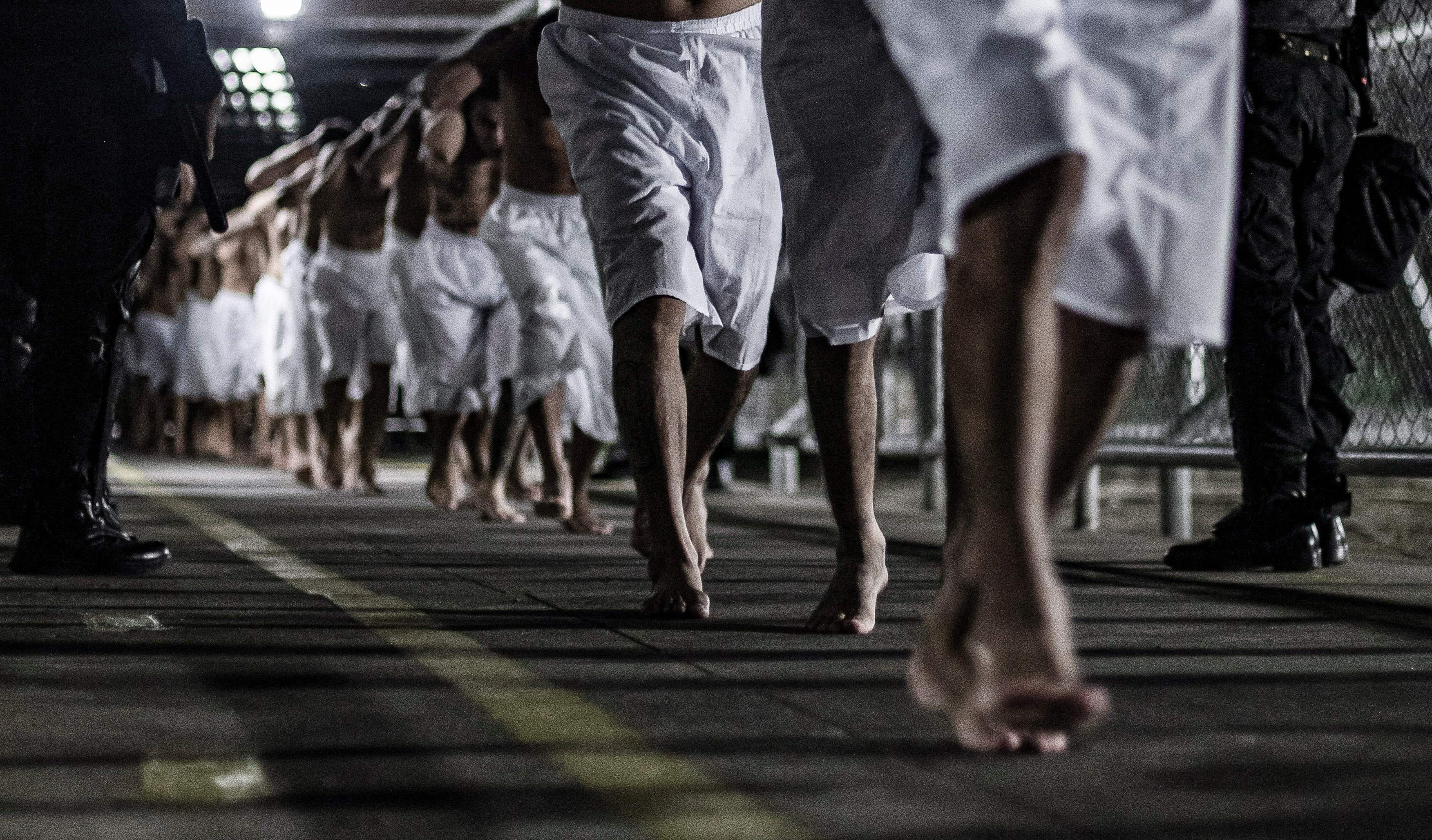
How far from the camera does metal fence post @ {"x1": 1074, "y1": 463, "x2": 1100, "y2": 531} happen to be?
7547mm

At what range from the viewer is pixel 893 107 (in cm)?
352

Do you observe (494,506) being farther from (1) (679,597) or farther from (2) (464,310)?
(1) (679,597)

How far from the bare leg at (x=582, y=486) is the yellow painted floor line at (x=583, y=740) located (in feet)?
9.40

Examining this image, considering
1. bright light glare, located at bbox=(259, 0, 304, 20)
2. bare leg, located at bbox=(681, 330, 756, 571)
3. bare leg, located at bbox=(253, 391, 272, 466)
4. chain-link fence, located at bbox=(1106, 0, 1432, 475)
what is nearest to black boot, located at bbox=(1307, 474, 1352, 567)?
chain-link fence, located at bbox=(1106, 0, 1432, 475)

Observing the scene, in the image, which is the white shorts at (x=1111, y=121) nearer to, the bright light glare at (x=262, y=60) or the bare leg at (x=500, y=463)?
the bare leg at (x=500, y=463)

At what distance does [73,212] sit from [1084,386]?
11.0 ft

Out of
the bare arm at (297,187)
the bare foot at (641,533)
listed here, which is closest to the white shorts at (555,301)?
the bare foot at (641,533)

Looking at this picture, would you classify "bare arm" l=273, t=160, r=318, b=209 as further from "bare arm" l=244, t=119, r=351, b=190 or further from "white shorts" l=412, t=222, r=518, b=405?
"white shorts" l=412, t=222, r=518, b=405

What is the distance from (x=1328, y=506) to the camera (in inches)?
206

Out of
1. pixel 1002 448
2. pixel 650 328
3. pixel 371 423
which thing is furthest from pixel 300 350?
pixel 1002 448

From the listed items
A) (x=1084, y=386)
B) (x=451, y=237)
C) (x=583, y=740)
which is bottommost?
(x=583, y=740)

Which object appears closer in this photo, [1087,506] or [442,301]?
[1087,506]

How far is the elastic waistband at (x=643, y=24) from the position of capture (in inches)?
166

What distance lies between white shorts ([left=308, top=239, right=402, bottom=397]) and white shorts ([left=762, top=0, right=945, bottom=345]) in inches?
308
